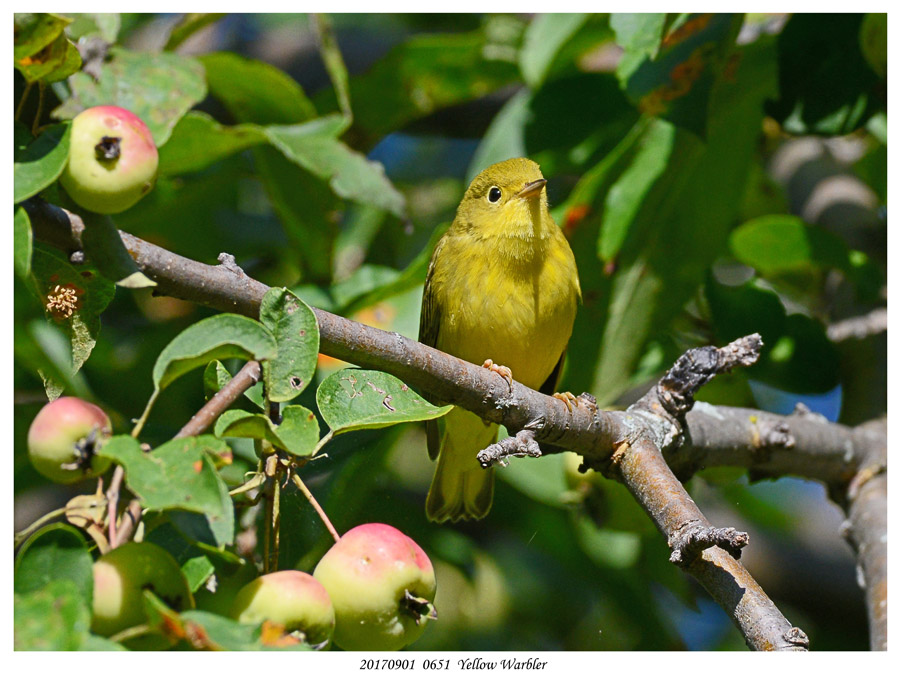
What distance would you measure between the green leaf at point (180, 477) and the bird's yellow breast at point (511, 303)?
1.84 meters

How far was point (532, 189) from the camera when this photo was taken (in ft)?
10.4

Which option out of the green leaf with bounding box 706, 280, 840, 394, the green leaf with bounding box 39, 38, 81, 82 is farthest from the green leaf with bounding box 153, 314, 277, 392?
the green leaf with bounding box 706, 280, 840, 394

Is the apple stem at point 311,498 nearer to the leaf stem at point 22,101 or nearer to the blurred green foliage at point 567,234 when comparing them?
the blurred green foliage at point 567,234

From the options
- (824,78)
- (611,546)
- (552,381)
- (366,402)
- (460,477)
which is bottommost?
(611,546)

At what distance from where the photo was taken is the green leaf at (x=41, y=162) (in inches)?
59.0

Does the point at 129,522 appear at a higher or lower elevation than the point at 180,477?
lower

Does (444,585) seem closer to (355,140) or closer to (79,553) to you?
(355,140)

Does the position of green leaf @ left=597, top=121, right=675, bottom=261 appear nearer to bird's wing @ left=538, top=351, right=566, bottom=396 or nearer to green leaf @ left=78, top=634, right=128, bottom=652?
bird's wing @ left=538, top=351, right=566, bottom=396

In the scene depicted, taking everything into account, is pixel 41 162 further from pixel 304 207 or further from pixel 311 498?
pixel 304 207

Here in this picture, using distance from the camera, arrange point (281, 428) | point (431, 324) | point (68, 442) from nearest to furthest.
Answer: point (68, 442) → point (281, 428) → point (431, 324)

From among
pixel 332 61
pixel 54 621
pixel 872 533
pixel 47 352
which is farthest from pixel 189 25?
pixel 872 533

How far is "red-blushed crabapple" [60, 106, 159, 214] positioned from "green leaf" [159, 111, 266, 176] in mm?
1641

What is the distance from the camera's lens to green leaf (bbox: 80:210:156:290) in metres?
1.64

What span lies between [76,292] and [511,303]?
1.65 m
